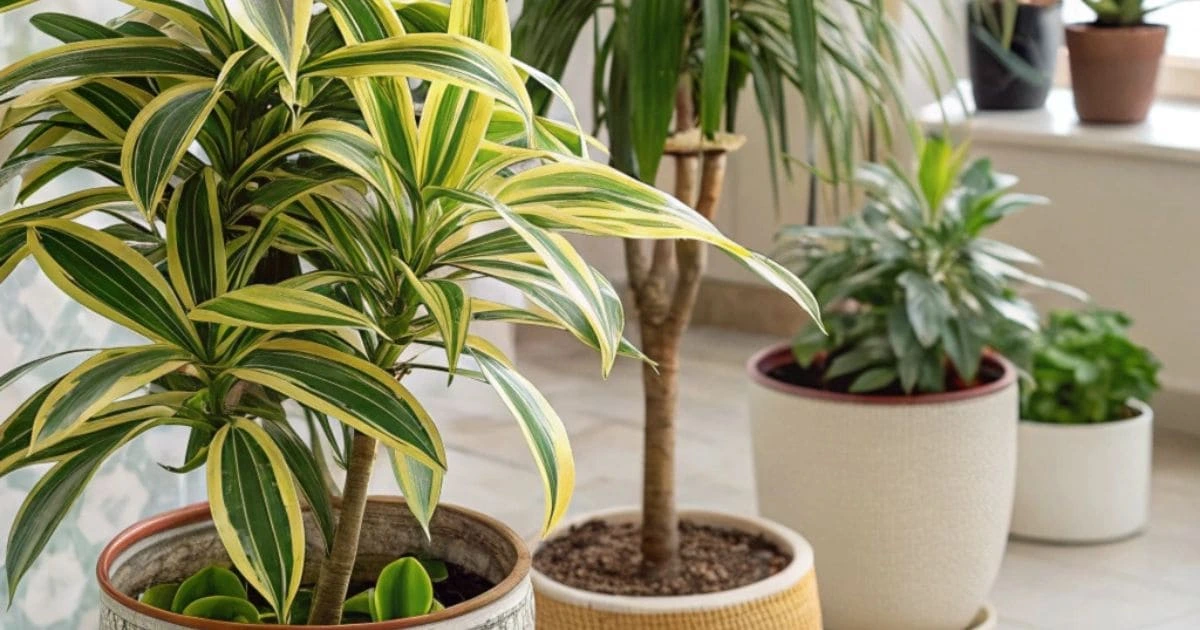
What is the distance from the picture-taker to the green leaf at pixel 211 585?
1.15 m

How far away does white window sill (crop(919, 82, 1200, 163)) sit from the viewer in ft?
9.66

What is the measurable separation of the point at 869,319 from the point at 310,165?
1.14 meters

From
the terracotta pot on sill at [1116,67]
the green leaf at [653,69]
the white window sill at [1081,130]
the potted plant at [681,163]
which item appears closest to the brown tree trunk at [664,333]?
the potted plant at [681,163]

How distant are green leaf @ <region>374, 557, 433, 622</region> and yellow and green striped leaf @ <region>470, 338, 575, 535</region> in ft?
0.63

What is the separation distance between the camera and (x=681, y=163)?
1.66 metres

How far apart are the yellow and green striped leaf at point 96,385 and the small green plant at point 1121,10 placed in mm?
2478

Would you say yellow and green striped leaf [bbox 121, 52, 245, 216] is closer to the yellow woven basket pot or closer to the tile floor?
the yellow woven basket pot

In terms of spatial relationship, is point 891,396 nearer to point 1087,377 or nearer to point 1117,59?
point 1087,377

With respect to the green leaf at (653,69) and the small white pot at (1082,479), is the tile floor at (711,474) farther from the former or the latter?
the green leaf at (653,69)

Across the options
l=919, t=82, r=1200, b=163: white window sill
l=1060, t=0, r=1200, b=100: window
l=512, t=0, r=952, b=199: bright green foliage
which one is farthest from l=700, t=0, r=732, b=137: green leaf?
l=1060, t=0, r=1200, b=100: window

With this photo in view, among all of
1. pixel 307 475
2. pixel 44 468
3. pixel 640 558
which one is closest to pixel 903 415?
pixel 640 558

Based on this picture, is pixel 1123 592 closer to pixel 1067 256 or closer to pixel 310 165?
pixel 1067 256

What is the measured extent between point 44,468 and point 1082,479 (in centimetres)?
154

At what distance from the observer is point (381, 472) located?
2.89 meters
